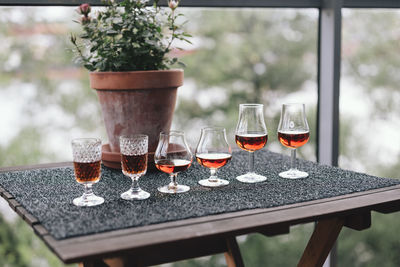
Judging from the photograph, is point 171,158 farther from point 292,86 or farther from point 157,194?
point 292,86

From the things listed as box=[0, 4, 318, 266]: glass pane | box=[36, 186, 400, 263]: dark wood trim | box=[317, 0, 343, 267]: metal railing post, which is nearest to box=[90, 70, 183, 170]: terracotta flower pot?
box=[36, 186, 400, 263]: dark wood trim

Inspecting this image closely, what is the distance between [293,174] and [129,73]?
0.61m

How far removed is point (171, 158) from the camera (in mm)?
1337

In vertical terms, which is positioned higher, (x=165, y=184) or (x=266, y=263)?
(x=165, y=184)

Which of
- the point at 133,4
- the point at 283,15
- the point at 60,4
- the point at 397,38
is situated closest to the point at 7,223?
the point at 60,4

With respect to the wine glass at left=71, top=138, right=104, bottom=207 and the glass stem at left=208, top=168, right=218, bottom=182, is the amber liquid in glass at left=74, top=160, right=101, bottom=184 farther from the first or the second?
the glass stem at left=208, top=168, right=218, bottom=182

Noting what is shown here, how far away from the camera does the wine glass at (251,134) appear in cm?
147

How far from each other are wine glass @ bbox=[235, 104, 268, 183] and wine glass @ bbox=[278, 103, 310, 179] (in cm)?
8

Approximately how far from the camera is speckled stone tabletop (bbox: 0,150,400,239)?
3.58 ft

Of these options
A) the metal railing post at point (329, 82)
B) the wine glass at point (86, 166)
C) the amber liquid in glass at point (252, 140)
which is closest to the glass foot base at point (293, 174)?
the amber liquid in glass at point (252, 140)

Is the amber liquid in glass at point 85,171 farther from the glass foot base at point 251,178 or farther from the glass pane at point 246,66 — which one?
the glass pane at point 246,66

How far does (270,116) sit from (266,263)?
59.0 inches

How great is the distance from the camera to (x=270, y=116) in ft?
16.0

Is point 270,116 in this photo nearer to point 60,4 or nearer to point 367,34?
point 367,34
